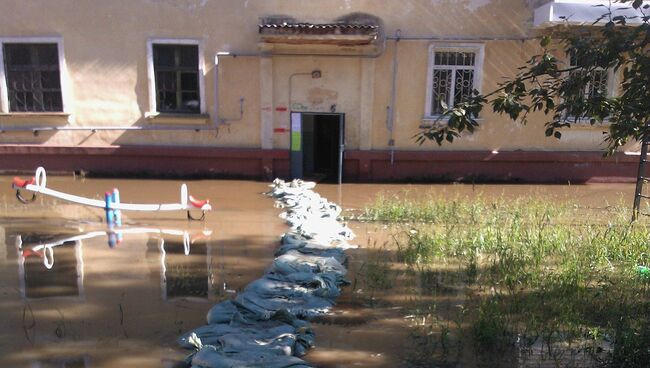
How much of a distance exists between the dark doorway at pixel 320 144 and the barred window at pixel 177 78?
2.73m

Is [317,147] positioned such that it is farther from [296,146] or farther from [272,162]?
[272,162]

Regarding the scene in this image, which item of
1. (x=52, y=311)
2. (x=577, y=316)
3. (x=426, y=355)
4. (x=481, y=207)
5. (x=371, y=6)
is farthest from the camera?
(x=371, y=6)

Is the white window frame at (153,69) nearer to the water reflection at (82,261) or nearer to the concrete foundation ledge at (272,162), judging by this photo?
the concrete foundation ledge at (272,162)

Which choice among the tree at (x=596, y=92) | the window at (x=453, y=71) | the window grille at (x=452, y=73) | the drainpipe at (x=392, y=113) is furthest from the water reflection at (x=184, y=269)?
the window grille at (x=452, y=73)

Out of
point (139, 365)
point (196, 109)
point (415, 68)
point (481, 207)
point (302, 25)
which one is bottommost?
point (139, 365)

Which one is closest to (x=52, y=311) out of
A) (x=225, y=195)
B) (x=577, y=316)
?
(x=577, y=316)

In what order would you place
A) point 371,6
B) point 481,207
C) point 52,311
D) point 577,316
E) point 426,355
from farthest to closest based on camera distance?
point 371,6, point 481,207, point 52,311, point 577,316, point 426,355

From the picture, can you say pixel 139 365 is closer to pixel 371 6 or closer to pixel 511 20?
pixel 371 6

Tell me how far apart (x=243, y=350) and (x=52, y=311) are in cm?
208

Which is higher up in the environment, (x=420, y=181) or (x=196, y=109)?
(x=196, y=109)

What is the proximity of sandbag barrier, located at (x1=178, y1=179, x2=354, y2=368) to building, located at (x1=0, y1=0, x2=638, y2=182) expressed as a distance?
480 centimetres

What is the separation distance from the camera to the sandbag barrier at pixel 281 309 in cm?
→ 333

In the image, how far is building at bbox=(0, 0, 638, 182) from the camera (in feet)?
34.6

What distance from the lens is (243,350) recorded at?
3.39 meters
